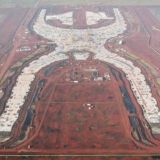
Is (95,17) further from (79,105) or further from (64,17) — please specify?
(79,105)

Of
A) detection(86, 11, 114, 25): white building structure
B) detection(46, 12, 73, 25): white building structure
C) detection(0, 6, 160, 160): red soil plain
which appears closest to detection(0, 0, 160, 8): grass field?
detection(86, 11, 114, 25): white building structure

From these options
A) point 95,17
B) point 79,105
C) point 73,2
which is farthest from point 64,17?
point 79,105

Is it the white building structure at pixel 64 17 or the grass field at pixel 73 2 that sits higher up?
the white building structure at pixel 64 17

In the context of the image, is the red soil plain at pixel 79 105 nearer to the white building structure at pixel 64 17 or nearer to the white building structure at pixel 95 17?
the white building structure at pixel 64 17

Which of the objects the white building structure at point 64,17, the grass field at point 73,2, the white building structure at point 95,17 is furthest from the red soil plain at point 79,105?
the grass field at point 73,2

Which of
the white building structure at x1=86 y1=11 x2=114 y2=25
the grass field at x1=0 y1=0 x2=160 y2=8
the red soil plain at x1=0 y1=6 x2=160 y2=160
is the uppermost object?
the red soil plain at x1=0 y1=6 x2=160 y2=160

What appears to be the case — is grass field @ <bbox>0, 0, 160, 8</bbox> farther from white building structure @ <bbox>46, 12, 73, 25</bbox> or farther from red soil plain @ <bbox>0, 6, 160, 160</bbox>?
red soil plain @ <bbox>0, 6, 160, 160</bbox>

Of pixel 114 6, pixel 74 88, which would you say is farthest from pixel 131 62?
pixel 114 6

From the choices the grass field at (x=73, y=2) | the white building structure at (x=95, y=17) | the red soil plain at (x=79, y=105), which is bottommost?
the grass field at (x=73, y=2)
